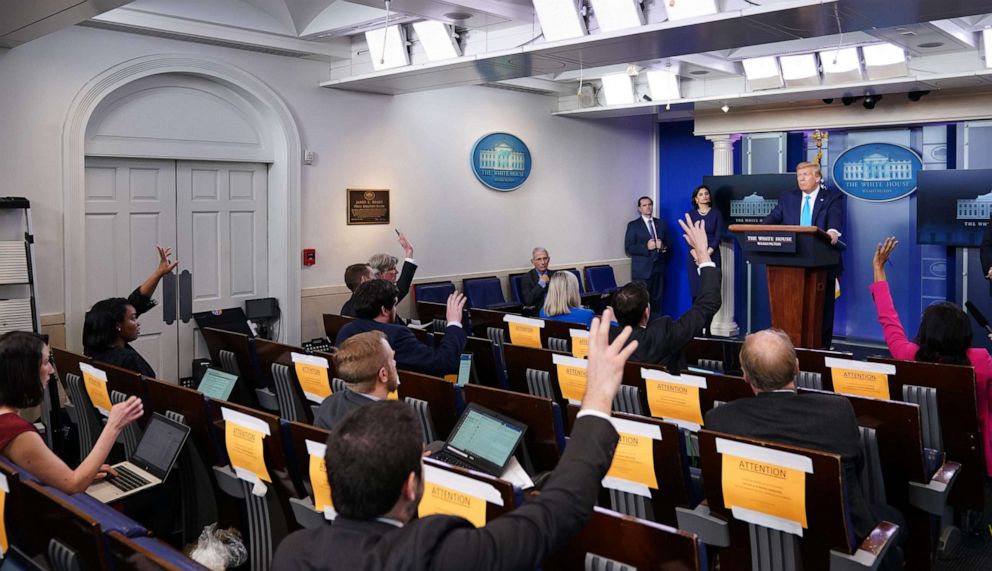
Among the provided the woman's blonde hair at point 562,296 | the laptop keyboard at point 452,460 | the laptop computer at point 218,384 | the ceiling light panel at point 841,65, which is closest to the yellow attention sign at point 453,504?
the laptop keyboard at point 452,460

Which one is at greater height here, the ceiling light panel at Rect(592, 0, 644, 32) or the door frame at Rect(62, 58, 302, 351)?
the ceiling light panel at Rect(592, 0, 644, 32)

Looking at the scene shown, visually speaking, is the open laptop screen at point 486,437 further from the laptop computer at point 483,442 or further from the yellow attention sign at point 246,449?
the yellow attention sign at point 246,449

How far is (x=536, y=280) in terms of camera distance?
28.7 ft

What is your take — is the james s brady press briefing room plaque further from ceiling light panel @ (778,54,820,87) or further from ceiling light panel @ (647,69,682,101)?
ceiling light panel @ (778,54,820,87)

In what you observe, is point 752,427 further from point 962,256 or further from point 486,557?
point 962,256

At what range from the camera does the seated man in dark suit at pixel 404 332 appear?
Answer: 4023mm

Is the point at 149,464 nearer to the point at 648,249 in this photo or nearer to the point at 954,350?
the point at 954,350

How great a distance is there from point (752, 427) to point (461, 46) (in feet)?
13.7

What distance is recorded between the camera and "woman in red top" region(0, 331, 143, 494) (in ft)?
8.56

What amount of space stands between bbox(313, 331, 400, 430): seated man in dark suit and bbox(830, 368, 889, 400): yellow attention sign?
1.97 m

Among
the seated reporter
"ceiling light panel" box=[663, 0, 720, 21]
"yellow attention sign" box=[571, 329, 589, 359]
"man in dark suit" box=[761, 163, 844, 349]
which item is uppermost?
"ceiling light panel" box=[663, 0, 720, 21]

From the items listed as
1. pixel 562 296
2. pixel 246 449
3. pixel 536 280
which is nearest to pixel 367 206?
pixel 536 280

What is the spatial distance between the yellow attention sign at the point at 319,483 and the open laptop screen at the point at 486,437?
1.55ft

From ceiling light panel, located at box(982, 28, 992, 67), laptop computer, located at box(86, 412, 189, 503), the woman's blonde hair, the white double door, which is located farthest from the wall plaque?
ceiling light panel, located at box(982, 28, 992, 67)
